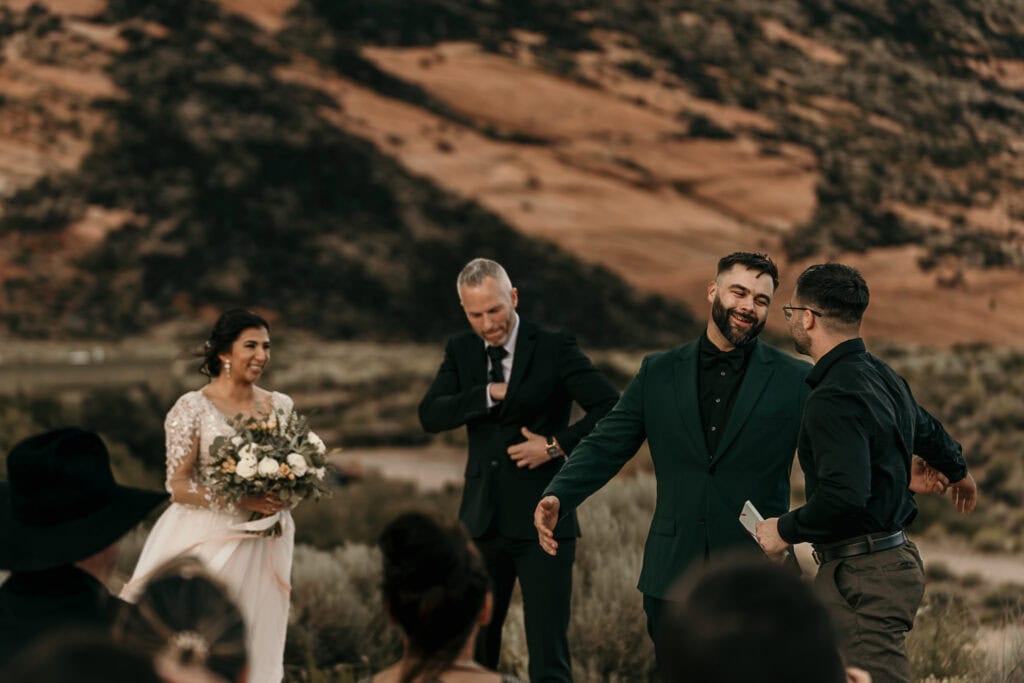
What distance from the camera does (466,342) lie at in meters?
5.83

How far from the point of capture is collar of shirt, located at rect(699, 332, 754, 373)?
4812 millimetres

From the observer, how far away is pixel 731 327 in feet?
15.6

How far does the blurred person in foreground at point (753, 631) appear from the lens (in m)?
1.83

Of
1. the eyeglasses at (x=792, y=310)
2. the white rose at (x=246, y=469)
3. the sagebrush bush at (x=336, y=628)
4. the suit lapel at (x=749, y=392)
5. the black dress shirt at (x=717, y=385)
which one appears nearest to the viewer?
the eyeglasses at (x=792, y=310)

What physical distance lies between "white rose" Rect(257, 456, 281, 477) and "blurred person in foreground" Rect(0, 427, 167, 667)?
2.87 metres

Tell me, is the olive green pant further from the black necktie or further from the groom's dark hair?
the groom's dark hair

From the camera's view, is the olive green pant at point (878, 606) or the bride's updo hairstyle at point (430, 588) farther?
the olive green pant at point (878, 606)

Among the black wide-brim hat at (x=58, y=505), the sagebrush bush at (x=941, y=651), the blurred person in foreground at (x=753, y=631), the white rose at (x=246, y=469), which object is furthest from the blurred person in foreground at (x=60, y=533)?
the sagebrush bush at (x=941, y=651)

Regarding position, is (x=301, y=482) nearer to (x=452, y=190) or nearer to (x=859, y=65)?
(x=452, y=190)

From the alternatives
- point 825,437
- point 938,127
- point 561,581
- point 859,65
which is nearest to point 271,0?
point 859,65

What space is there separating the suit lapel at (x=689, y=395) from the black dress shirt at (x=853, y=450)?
19.2 inches

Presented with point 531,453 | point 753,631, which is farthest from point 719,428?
point 753,631

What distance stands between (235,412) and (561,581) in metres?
2.04

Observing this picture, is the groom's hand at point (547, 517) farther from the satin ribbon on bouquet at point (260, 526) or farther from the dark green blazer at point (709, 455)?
the satin ribbon on bouquet at point (260, 526)
